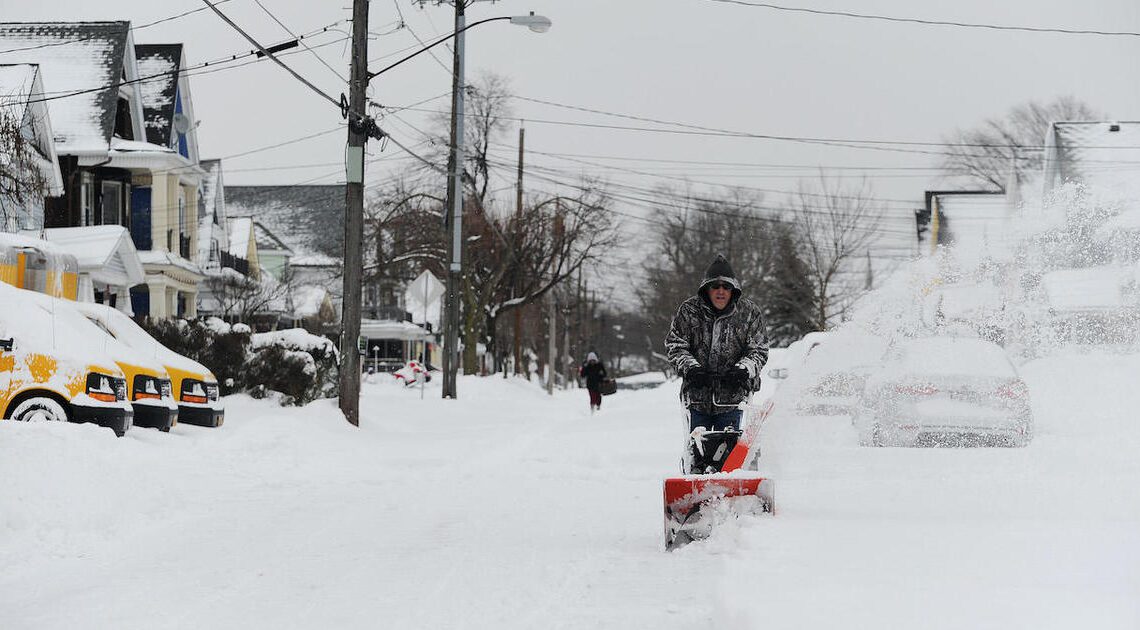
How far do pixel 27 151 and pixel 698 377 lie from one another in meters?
17.1

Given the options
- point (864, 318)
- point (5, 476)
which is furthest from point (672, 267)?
point (5, 476)

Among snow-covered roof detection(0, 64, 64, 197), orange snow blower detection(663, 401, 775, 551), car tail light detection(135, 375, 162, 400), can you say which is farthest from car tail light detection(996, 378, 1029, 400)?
snow-covered roof detection(0, 64, 64, 197)

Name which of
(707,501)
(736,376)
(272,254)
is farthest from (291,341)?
(272,254)

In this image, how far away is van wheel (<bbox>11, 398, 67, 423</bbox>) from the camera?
12.3 metres

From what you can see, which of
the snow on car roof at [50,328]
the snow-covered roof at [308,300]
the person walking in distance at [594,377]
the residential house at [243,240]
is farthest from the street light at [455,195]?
the snow-covered roof at [308,300]

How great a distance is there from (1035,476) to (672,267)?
2846 inches

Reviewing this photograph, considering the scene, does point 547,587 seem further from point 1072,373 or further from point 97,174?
point 97,174

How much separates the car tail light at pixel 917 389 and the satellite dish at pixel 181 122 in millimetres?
30549

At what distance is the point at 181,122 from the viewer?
3947 centimetres

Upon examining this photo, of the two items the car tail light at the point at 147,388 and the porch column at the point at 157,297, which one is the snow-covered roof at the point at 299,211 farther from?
the car tail light at the point at 147,388

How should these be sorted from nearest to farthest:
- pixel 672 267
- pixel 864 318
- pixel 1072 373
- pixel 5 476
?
pixel 5 476 → pixel 1072 373 → pixel 864 318 → pixel 672 267

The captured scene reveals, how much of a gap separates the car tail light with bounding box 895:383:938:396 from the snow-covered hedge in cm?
1100

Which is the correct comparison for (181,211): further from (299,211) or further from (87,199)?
(299,211)

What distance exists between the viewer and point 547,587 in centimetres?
623
